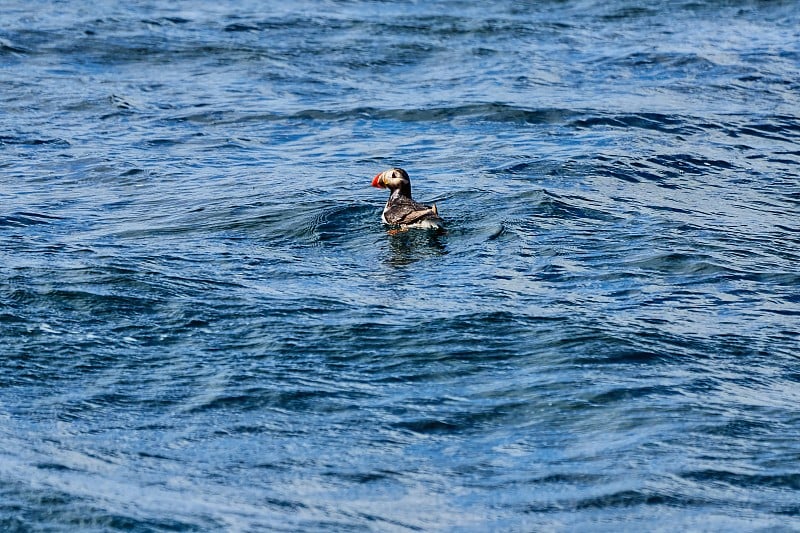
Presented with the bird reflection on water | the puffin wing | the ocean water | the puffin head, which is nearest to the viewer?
the ocean water

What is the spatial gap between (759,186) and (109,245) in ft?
22.0

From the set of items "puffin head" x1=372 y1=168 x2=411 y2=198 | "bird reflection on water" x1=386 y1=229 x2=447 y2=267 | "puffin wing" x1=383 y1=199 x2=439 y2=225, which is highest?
"puffin head" x1=372 y1=168 x2=411 y2=198

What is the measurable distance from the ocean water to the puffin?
0.55 ft

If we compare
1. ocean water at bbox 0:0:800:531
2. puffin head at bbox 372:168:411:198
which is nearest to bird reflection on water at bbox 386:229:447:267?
ocean water at bbox 0:0:800:531

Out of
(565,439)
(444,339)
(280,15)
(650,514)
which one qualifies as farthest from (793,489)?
(280,15)

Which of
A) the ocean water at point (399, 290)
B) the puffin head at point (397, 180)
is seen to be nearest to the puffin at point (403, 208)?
the puffin head at point (397, 180)

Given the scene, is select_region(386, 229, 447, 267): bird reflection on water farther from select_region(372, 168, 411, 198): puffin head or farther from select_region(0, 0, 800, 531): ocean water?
select_region(372, 168, 411, 198): puffin head

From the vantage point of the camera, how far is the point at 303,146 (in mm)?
15141

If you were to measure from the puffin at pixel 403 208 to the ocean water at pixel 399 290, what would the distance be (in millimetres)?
168

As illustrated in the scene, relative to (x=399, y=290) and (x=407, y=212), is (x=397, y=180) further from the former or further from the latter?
→ (x=399, y=290)

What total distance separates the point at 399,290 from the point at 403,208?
1.90 meters

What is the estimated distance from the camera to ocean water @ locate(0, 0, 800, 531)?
6.77 meters

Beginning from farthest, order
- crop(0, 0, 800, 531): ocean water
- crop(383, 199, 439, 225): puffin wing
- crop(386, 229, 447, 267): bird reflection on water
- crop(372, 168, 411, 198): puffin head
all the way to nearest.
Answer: crop(372, 168, 411, 198): puffin head → crop(383, 199, 439, 225): puffin wing → crop(386, 229, 447, 267): bird reflection on water → crop(0, 0, 800, 531): ocean water

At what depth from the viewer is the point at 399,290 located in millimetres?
9898
